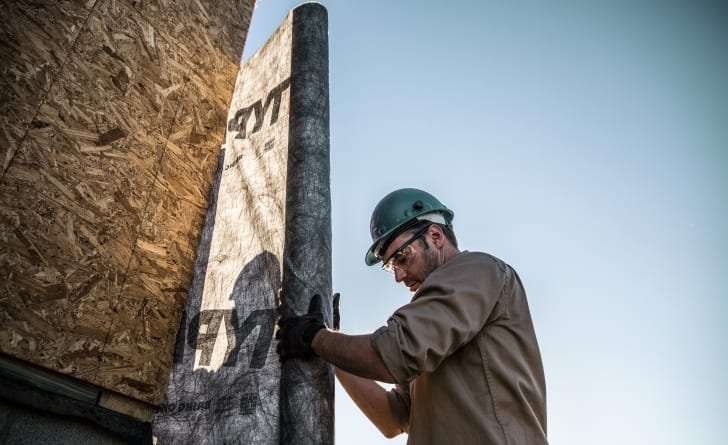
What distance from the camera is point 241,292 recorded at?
308 centimetres

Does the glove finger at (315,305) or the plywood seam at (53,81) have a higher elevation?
the plywood seam at (53,81)

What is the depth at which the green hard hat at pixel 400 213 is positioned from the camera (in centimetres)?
291

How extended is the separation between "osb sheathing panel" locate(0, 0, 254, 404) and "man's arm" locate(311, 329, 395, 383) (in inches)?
54.5

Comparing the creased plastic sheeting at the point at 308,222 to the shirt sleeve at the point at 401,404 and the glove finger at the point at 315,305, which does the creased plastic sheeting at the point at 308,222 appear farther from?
the shirt sleeve at the point at 401,404

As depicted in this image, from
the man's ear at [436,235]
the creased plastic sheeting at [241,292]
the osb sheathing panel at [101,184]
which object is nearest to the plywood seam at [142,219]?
the osb sheathing panel at [101,184]

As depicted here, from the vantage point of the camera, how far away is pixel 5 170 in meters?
2.41

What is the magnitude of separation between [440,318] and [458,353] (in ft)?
1.14

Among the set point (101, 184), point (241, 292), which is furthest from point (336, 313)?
point (101, 184)

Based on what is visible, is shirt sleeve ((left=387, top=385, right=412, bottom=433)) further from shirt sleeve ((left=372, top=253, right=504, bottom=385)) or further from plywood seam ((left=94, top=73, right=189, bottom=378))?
plywood seam ((left=94, top=73, right=189, bottom=378))

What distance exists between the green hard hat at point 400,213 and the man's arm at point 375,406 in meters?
0.81

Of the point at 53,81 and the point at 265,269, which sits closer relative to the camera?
the point at 53,81

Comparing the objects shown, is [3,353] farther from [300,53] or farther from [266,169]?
[300,53]

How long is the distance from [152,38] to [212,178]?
3.63ft

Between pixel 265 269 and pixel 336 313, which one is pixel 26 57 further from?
pixel 336 313
